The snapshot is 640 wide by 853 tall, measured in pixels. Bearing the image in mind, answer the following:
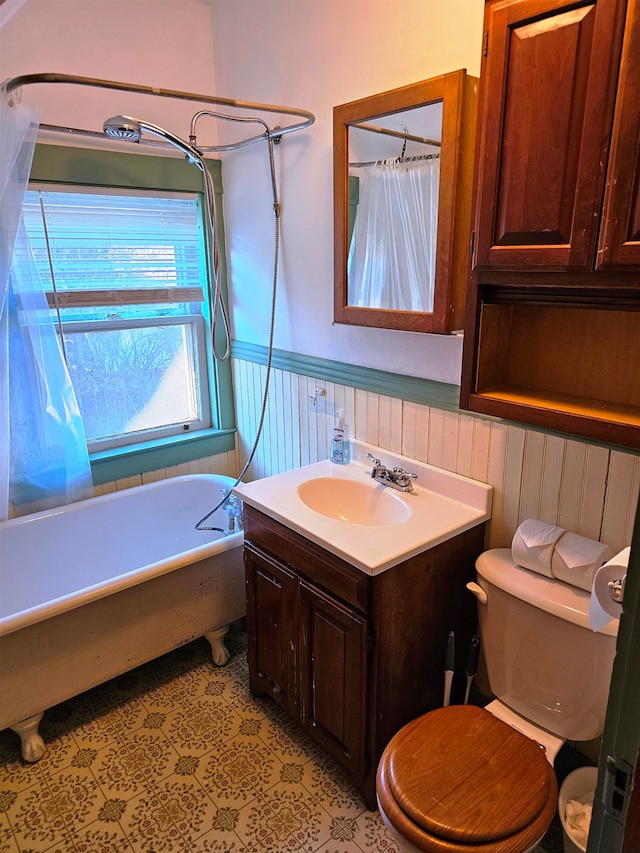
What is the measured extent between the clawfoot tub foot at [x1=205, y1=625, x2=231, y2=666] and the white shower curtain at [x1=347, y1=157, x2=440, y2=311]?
1.42 m

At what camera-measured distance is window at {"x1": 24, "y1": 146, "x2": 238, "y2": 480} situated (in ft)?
7.71

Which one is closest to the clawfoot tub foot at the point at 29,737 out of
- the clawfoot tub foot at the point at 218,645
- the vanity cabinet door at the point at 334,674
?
the clawfoot tub foot at the point at 218,645

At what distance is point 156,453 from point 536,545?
6.16 feet

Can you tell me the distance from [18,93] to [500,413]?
6.34ft

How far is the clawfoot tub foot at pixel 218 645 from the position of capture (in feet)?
7.52

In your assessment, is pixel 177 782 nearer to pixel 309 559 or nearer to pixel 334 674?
pixel 334 674

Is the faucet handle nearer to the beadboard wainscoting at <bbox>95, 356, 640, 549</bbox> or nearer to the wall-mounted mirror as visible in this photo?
the beadboard wainscoting at <bbox>95, 356, 640, 549</bbox>

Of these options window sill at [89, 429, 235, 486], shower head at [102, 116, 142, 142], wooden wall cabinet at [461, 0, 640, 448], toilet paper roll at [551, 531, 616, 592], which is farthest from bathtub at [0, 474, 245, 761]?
shower head at [102, 116, 142, 142]

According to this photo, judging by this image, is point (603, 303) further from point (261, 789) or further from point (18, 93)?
point (18, 93)

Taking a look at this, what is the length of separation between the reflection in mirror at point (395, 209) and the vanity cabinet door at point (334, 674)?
95 cm

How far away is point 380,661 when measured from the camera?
1.58 metres

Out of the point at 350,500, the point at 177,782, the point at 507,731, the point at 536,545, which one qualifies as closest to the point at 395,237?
the point at 350,500

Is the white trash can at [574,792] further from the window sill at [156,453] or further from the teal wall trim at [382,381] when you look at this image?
the window sill at [156,453]

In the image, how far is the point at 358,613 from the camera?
1558 millimetres
